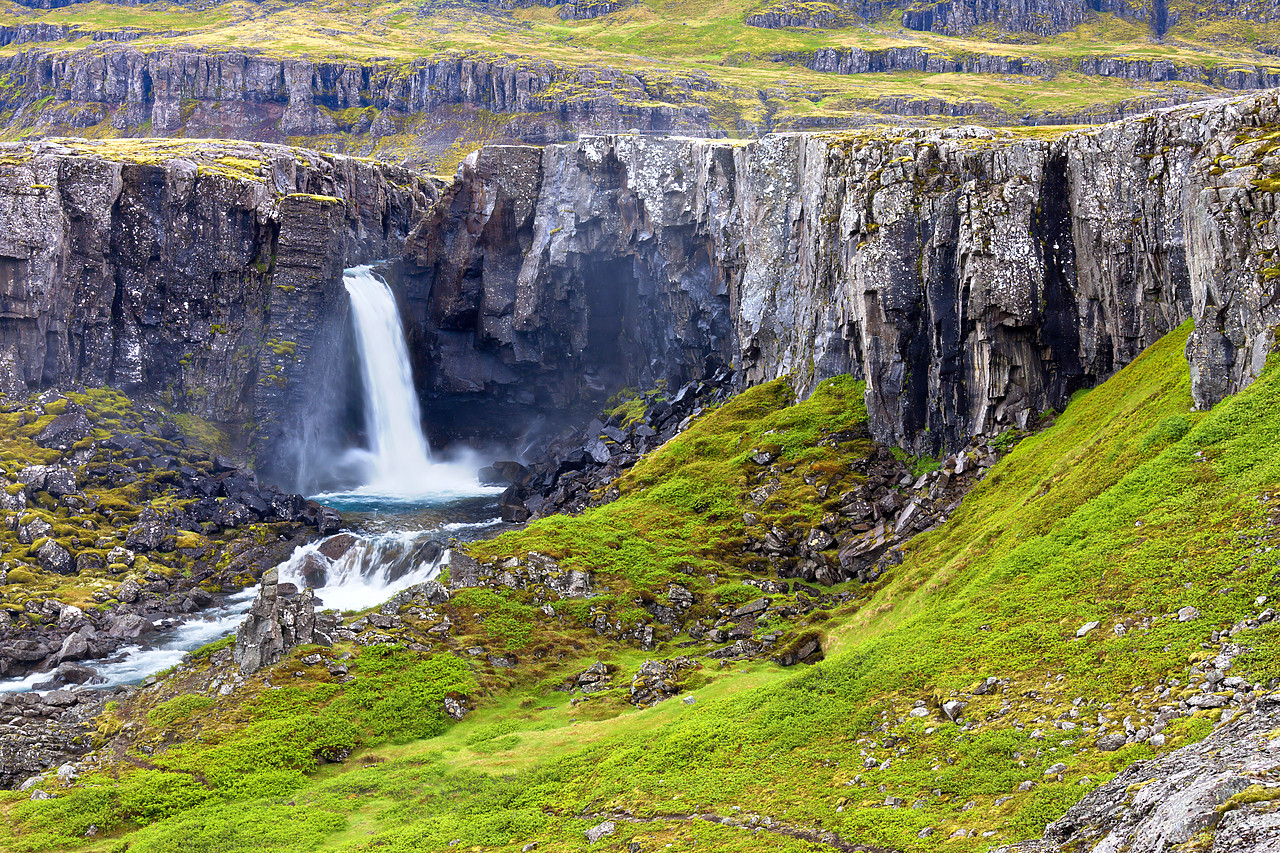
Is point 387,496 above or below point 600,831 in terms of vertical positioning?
below

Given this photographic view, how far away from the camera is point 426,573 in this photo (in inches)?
1950

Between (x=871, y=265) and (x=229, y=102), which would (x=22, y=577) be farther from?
(x=229, y=102)

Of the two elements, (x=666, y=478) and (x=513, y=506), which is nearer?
(x=666, y=478)

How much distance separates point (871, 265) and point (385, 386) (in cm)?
5149

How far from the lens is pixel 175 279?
80438 mm

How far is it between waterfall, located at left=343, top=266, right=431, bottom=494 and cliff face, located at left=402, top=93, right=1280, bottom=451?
2.68 meters

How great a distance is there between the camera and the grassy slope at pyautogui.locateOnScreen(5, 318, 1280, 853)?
709 inches

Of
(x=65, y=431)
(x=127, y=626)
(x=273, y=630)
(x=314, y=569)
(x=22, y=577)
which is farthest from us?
(x=65, y=431)

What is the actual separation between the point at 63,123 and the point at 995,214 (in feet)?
653

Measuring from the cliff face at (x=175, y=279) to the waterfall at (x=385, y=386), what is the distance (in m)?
2.78

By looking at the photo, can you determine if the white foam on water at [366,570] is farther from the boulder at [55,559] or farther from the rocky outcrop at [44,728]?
the rocky outcrop at [44,728]

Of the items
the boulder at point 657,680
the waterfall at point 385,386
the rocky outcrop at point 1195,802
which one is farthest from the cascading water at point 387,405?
the rocky outcrop at point 1195,802

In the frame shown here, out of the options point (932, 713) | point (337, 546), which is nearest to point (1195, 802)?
point (932, 713)

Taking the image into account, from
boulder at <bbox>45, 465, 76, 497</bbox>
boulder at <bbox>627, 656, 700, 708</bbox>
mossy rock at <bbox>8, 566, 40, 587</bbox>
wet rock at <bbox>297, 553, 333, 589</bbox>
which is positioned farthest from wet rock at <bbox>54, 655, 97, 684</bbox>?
boulder at <bbox>627, 656, 700, 708</bbox>
